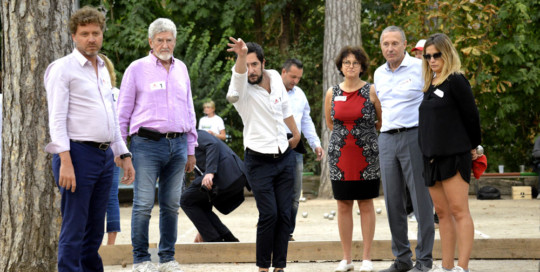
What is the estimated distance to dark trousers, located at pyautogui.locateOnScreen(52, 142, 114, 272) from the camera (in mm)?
4914

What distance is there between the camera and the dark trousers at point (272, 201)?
6.01m

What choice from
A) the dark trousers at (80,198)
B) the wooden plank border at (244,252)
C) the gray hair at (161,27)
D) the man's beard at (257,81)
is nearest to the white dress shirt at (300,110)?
the wooden plank border at (244,252)

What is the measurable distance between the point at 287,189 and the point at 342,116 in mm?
851

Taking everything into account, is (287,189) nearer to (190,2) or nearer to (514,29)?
(514,29)

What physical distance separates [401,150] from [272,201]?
3.61 feet

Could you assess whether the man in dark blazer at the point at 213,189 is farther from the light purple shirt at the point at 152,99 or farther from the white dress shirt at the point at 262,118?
the white dress shirt at the point at 262,118

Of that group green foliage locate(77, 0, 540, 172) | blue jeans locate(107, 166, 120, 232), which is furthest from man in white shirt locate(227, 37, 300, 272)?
green foliage locate(77, 0, 540, 172)

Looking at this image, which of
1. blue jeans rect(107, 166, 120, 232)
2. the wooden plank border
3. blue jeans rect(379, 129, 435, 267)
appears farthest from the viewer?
blue jeans rect(107, 166, 120, 232)

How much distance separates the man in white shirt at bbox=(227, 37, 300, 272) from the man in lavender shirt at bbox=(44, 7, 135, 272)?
117cm

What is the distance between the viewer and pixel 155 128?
20.2 feet

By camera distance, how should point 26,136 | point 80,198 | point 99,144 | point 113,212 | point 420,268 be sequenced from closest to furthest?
point 80,198, point 99,144, point 26,136, point 420,268, point 113,212

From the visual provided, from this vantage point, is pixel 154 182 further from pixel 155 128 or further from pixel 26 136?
pixel 26 136

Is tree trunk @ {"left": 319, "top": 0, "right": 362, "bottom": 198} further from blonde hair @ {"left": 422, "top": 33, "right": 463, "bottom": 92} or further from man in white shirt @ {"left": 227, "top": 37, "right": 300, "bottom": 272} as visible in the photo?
blonde hair @ {"left": 422, "top": 33, "right": 463, "bottom": 92}

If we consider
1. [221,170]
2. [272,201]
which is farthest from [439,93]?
[221,170]
